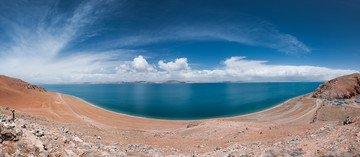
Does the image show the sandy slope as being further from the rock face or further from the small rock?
the rock face

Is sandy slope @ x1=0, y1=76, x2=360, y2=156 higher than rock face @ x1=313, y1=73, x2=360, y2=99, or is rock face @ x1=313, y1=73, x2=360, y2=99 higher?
rock face @ x1=313, y1=73, x2=360, y2=99

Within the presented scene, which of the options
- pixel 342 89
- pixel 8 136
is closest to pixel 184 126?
pixel 8 136

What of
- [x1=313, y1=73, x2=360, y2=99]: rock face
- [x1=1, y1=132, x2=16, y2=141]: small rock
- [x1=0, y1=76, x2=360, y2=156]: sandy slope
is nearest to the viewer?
[x1=1, y1=132, x2=16, y2=141]: small rock

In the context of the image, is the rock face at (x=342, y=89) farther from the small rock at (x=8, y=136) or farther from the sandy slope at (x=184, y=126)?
the small rock at (x=8, y=136)

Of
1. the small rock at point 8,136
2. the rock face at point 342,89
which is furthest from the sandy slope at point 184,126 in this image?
the rock face at point 342,89

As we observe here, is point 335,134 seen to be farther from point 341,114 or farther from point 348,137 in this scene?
point 341,114

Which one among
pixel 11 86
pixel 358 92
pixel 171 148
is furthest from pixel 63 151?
pixel 358 92

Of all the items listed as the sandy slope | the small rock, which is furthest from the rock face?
the small rock
